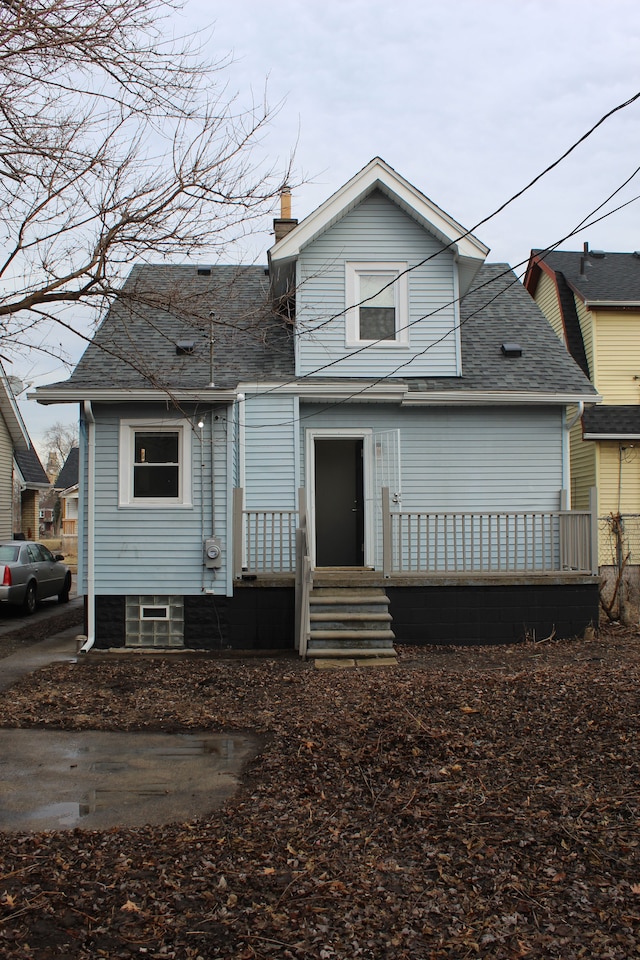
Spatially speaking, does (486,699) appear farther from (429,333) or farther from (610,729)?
(429,333)

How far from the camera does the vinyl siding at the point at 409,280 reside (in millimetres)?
12383

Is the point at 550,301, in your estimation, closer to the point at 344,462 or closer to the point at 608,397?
the point at 608,397

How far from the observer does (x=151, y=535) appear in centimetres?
1095

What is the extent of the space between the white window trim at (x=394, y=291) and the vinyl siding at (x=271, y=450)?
163 cm

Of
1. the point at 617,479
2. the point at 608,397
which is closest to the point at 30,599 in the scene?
the point at 617,479

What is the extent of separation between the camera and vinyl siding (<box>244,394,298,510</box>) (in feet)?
38.6

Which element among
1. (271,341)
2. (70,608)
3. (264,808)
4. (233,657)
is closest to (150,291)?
(264,808)

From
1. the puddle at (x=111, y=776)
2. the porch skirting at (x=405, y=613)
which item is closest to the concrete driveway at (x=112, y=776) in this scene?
the puddle at (x=111, y=776)

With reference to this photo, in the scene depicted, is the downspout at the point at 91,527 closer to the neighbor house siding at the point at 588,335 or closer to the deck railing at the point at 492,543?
the deck railing at the point at 492,543

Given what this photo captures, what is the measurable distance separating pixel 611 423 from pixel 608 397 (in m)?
0.68

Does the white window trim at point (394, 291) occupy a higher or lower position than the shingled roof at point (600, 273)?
lower

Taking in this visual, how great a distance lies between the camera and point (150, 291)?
21.2ft

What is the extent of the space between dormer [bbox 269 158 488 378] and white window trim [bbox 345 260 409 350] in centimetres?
2

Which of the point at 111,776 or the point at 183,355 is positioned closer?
the point at 111,776
